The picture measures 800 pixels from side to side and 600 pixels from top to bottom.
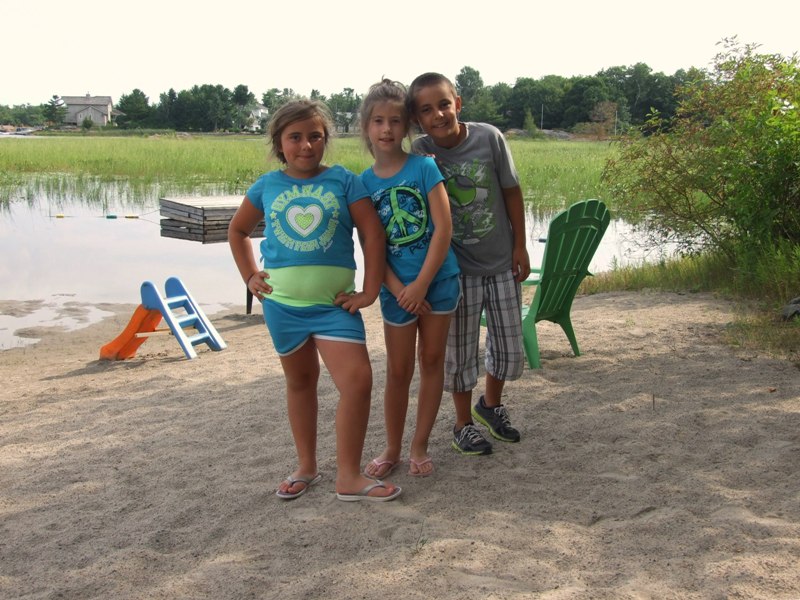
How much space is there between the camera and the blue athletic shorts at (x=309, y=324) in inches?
133

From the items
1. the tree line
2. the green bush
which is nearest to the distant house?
the tree line

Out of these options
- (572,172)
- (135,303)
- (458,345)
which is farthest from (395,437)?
(572,172)

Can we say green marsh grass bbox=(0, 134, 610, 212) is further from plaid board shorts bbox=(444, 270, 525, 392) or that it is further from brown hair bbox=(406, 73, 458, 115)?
brown hair bbox=(406, 73, 458, 115)

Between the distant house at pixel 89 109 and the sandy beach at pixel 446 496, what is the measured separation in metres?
123

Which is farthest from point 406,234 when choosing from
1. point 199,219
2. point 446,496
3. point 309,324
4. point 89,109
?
point 89,109

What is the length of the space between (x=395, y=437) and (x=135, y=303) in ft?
23.4

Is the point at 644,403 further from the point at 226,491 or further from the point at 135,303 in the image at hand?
the point at 135,303

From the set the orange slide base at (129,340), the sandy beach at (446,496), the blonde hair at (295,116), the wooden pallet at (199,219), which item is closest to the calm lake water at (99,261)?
the wooden pallet at (199,219)

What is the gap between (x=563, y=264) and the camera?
5793 mm

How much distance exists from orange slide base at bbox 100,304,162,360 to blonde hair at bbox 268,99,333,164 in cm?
423

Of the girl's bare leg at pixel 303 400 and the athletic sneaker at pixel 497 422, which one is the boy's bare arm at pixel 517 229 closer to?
the athletic sneaker at pixel 497 422

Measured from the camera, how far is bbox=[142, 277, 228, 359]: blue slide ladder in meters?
7.26

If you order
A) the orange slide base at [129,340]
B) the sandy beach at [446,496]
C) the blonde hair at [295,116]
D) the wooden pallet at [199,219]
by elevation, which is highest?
the blonde hair at [295,116]

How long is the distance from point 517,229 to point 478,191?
280 mm
